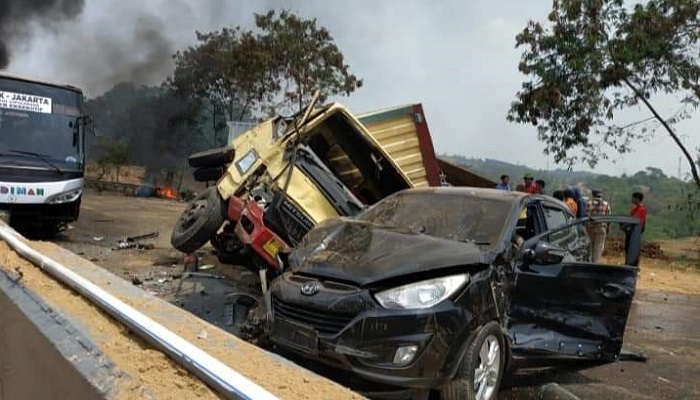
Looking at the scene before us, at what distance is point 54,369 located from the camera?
2291 millimetres

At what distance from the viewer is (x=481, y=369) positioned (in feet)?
12.6

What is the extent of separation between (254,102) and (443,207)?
24.7m

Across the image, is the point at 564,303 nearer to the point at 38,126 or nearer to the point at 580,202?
the point at 580,202

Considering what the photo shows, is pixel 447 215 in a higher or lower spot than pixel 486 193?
lower

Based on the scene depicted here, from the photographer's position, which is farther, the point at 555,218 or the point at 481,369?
the point at 555,218

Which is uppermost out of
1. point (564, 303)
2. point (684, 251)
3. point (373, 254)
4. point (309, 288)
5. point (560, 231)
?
point (560, 231)

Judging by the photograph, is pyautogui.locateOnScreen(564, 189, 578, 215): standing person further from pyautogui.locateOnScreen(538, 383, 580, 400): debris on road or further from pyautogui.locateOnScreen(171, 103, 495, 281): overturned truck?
pyautogui.locateOnScreen(538, 383, 580, 400): debris on road

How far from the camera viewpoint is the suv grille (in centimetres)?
371

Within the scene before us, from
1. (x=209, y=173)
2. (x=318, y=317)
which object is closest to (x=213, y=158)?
(x=209, y=173)

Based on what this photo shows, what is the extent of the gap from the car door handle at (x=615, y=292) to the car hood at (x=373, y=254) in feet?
4.56

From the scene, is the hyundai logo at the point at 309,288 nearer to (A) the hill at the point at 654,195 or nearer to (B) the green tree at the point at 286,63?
(A) the hill at the point at 654,195

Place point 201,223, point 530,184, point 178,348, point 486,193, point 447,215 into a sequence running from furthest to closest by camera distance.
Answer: point 530,184, point 201,223, point 486,193, point 447,215, point 178,348

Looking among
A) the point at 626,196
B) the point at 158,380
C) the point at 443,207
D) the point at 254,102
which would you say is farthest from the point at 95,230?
the point at 626,196

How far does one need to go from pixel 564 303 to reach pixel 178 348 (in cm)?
344
